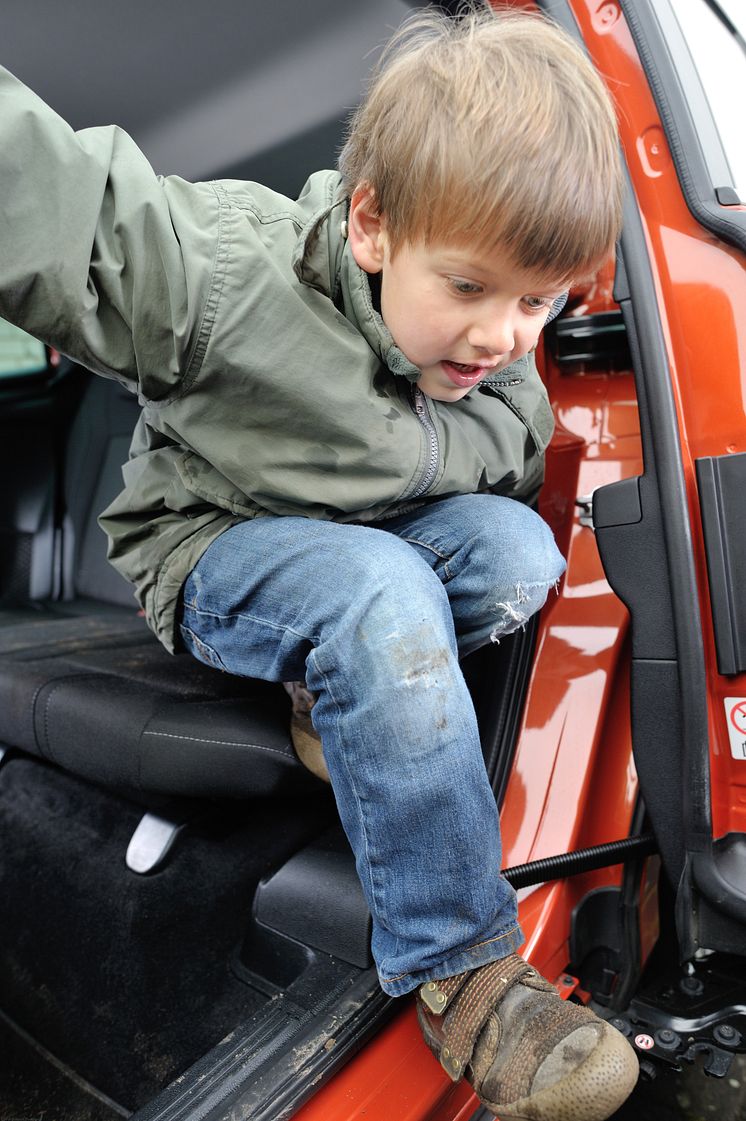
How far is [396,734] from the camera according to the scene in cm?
78

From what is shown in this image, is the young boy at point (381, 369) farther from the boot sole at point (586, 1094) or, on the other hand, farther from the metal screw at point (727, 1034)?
the metal screw at point (727, 1034)

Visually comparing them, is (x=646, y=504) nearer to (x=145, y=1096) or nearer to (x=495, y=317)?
(x=495, y=317)

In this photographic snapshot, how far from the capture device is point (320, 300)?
Answer: 86 cm

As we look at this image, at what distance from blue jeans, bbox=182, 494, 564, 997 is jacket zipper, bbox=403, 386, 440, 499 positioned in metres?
0.08

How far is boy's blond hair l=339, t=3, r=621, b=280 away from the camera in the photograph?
716 millimetres

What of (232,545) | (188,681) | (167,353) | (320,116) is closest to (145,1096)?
(188,681)

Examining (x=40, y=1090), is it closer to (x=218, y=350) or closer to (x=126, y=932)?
(x=126, y=932)

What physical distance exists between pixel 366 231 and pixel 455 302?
131 millimetres

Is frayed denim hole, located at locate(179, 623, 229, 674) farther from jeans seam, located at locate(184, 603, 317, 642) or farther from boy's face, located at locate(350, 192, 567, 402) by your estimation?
boy's face, located at locate(350, 192, 567, 402)

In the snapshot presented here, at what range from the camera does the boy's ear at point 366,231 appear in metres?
0.81

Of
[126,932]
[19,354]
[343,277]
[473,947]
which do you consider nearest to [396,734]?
[473,947]

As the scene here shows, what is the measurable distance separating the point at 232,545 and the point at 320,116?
105 centimetres

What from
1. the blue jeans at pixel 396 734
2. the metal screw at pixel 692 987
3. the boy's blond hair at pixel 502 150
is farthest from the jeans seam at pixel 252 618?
the metal screw at pixel 692 987

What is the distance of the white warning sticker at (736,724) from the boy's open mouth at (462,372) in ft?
1.37
